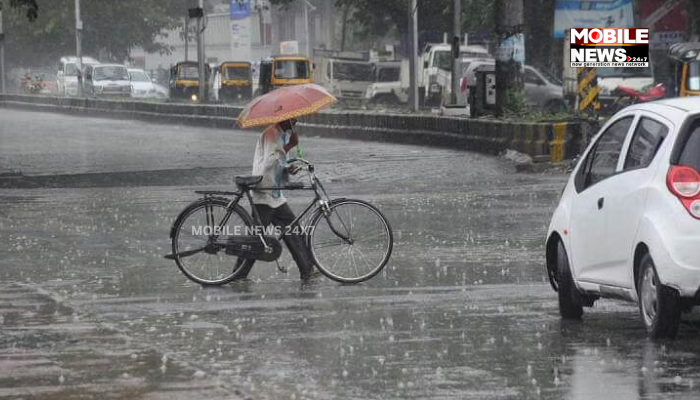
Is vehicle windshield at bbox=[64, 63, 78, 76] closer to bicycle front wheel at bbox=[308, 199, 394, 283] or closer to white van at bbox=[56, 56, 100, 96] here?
white van at bbox=[56, 56, 100, 96]

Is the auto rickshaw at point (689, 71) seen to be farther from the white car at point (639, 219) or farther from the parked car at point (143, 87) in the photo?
the parked car at point (143, 87)

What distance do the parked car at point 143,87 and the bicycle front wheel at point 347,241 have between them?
Result: 60729 mm

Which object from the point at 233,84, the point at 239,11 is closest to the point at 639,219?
the point at 233,84

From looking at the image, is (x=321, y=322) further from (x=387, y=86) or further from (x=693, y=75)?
(x=387, y=86)

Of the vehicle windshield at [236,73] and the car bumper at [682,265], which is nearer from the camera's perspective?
the car bumper at [682,265]

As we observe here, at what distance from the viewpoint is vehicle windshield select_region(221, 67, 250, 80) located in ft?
231

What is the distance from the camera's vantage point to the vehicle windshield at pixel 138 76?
7600cm

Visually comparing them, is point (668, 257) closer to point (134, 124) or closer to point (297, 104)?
point (297, 104)

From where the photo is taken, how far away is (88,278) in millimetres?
13234

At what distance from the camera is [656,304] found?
9.27 meters

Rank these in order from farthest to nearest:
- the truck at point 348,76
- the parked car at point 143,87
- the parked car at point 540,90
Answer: the parked car at point 143,87 → the truck at point 348,76 → the parked car at point 540,90

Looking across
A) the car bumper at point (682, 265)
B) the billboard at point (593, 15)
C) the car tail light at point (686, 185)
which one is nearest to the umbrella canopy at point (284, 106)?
the car tail light at point (686, 185)

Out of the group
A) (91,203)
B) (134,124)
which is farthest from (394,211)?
(134,124)

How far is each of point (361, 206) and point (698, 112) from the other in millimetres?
4111
